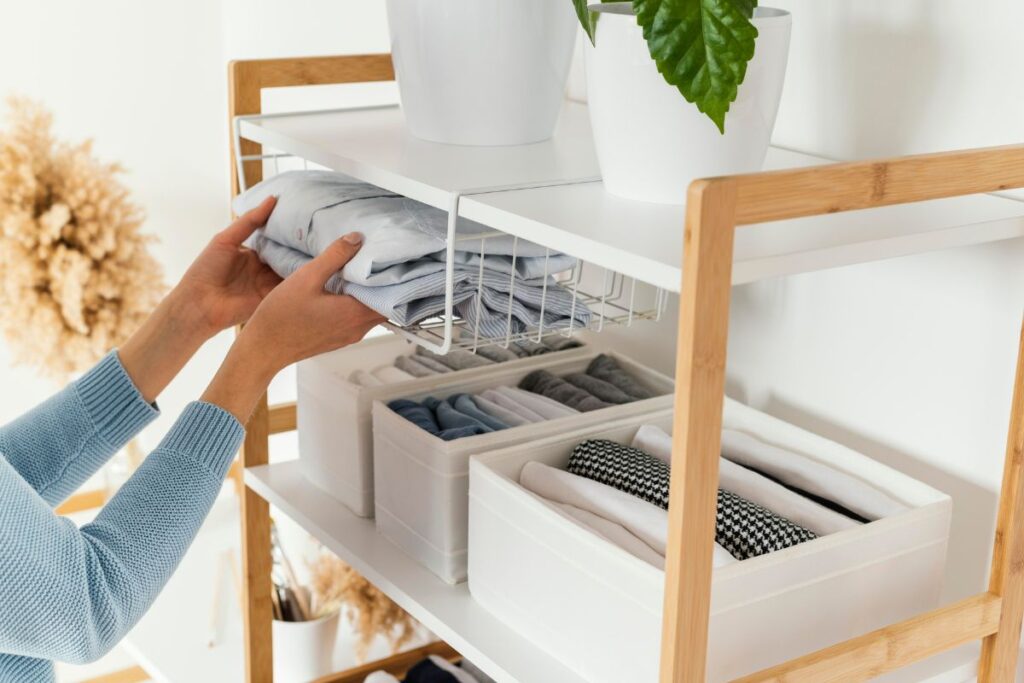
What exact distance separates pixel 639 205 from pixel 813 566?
1.04ft

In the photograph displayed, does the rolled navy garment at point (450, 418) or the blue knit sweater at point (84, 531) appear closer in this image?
the blue knit sweater at point (84, 531)

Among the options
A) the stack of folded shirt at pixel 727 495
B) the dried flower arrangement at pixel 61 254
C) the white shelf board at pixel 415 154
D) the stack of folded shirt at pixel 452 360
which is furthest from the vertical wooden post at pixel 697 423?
the dried flower arrangement at pixel 61 254

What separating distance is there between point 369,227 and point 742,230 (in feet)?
1.23

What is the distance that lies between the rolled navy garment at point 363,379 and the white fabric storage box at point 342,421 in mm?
10

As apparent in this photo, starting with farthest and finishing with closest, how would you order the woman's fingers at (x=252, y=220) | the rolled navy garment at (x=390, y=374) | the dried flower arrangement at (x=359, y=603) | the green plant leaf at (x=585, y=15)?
the dried flower arrangement at (x=359, y=603) → the rolled navy garment at (x=390, y=374) → the woman's fingers at (x=252, y=220) → the green plant leaf at (x=585, y=15)

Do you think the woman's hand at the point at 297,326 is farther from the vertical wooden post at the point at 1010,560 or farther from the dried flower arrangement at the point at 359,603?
the dried flower arrangement at the point at 359,603

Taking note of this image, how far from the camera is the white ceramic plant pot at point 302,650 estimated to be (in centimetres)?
169

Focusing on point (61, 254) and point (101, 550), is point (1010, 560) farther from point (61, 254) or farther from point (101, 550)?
point (61, 254)

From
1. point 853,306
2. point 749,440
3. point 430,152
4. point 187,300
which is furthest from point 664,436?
point 187,300

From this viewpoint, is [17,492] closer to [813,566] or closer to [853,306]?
[813,566]

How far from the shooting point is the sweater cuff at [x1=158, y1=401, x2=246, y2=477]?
41.2 inches

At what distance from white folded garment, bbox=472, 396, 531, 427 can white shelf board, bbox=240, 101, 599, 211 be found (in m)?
0.30

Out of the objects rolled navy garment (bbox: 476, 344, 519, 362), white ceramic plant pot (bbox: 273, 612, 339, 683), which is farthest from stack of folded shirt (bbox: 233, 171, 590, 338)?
white ceramic plant pot (bbox: 273, 612, 339, 683)

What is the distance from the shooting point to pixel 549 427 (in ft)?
3.76
